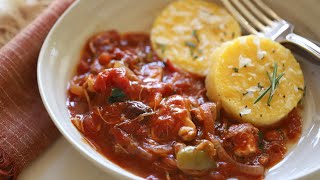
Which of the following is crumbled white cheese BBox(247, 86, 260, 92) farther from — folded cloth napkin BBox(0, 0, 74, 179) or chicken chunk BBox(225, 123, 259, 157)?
folded cloth napkin BBox(0, 0, 74, 179)

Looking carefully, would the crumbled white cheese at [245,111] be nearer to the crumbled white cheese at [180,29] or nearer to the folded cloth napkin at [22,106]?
the crumbled white cheese at [180,29]

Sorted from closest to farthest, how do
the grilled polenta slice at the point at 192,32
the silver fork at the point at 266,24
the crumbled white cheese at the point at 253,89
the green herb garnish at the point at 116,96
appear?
the green herb garnish at the point at 116,96, the crumbled white cheese at the point at 253,89, the silver fork at the point at 266,24, the grilled polenta slice at the point at 192,32

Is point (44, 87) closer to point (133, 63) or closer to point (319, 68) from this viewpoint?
point (133, 63)

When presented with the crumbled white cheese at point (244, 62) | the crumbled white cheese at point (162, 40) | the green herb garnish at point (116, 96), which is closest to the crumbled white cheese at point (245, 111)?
the crumbled white cheese at point (244, 62)

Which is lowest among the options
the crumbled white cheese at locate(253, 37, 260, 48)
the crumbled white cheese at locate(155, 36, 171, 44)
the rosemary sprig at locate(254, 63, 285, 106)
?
the crumbled white cheese at locate(155, 36, 171, 44)

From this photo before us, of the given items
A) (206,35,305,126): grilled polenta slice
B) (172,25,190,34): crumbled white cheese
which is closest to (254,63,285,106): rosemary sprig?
(206,35,305,126): grilled polenta slice

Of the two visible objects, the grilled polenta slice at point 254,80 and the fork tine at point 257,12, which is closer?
the grilled polenta slice at point 254,80

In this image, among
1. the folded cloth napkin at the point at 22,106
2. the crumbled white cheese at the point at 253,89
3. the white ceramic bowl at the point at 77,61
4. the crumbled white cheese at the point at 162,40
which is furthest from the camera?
the crumbled white cheese at the point at 162,40
